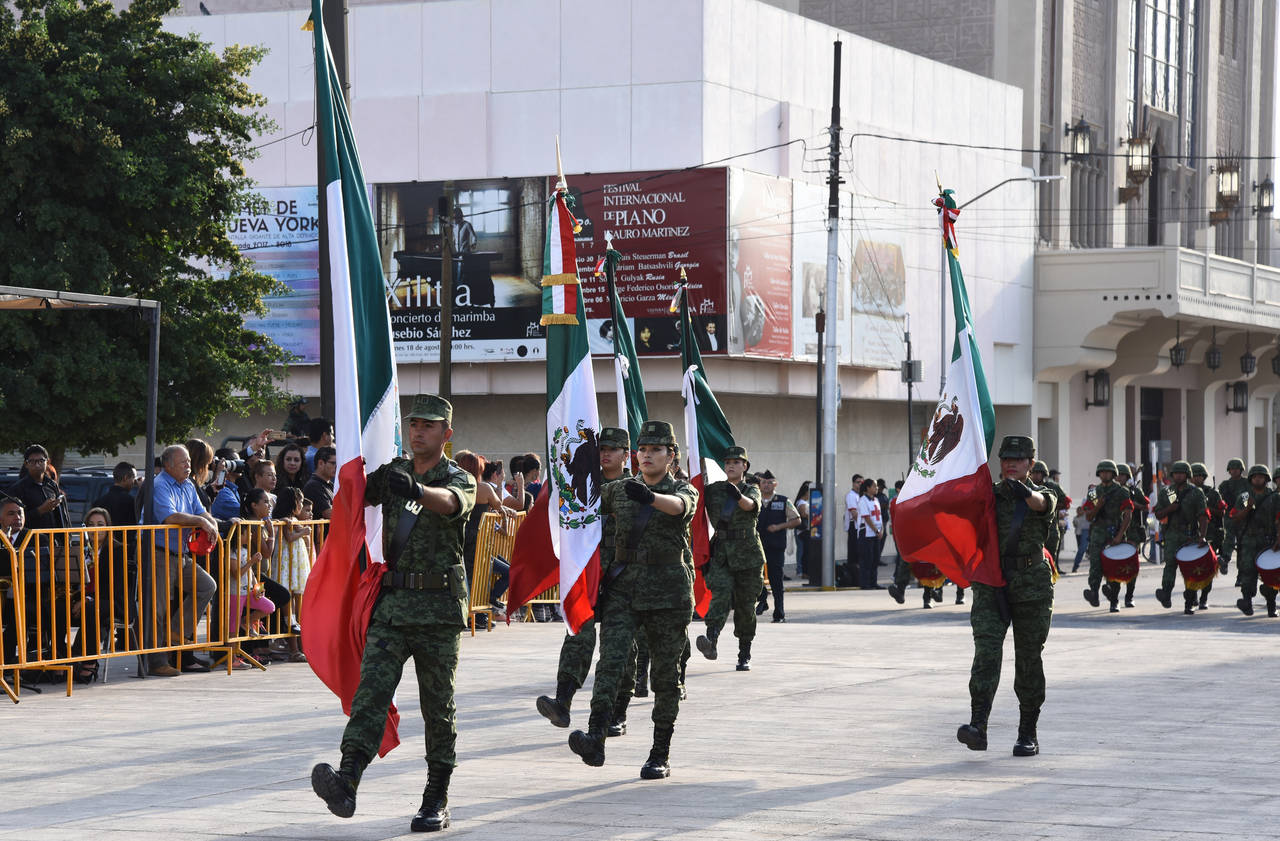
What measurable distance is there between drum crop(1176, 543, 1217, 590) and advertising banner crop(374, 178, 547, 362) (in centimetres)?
1437

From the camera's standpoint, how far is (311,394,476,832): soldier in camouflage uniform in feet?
27.0

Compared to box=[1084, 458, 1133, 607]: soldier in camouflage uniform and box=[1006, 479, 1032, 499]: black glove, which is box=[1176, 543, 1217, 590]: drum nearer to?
box=[1084, 458, 1133, 607]: soldier in camouflage uniform

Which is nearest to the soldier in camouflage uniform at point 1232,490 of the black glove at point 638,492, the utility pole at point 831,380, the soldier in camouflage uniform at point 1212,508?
the soldier in camouflage uniform at point 1212,508

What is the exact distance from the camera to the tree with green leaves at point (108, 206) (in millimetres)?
23125

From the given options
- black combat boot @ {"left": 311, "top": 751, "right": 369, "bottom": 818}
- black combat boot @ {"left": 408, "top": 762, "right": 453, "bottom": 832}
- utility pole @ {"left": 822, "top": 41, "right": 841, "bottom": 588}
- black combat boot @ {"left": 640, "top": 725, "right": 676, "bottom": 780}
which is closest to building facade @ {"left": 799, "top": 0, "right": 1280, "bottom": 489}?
utility pole @ {"left": 822, "top": 41, "right": 841, "bottom": 588}

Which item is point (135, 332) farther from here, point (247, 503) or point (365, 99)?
point (365, 99)

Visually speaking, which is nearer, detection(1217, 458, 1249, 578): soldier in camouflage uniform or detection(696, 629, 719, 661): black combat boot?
detection(696, 629, 719, 661): black combat boot

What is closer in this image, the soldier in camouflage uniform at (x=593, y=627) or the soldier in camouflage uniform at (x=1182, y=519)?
the soldier in camouflage uniform at (x=593, y=627)

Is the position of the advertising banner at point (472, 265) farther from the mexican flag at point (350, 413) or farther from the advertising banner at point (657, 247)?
the mexican flag at point (350, 413)

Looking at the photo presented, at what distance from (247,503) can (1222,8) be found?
46.8 metres

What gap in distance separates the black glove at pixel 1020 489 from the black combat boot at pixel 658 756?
8.21 feet

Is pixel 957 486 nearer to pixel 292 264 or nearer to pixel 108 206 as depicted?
pixel 108 206

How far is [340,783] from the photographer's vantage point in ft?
25.4

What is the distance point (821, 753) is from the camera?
10719 millimetres
